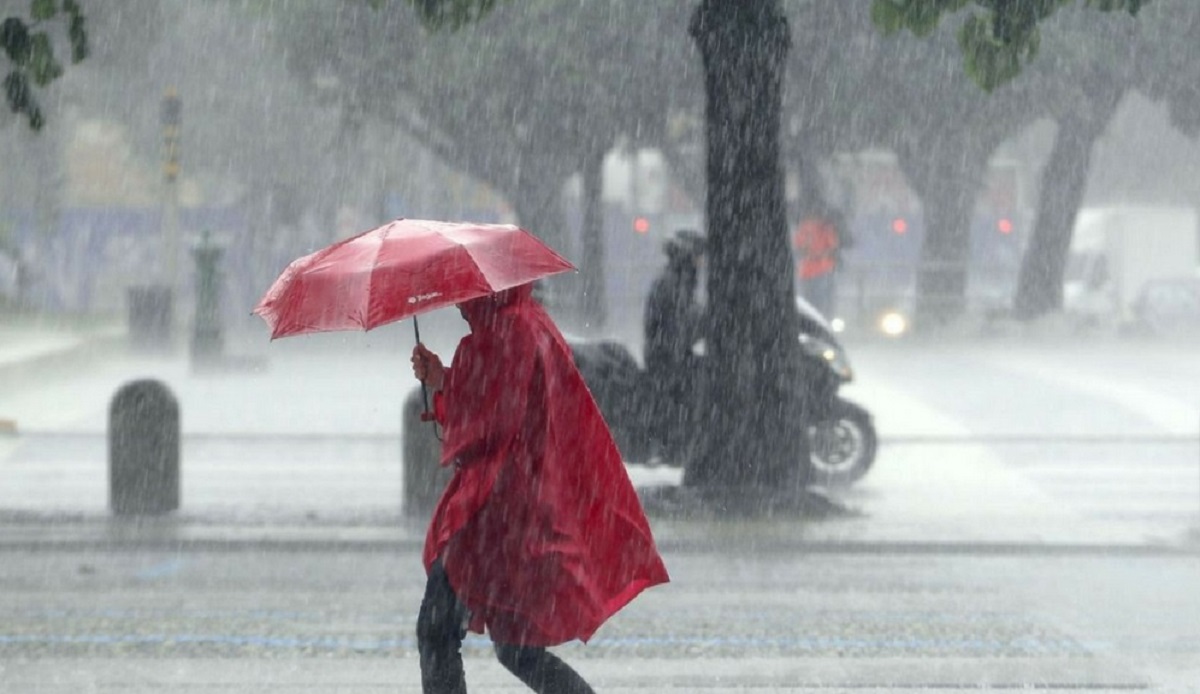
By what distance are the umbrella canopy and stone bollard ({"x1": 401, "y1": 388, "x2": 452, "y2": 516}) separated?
6325mm

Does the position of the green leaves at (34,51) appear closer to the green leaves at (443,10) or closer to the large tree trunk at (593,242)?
the green leaves at (443,10)

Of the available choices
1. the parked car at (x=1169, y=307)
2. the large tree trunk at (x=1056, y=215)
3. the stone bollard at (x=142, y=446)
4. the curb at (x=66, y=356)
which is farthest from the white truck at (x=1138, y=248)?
the stone bollard at (x=142, y=446)

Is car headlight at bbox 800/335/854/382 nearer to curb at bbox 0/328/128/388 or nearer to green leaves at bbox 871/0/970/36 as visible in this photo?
green leaves at bbox 871/0/970/36

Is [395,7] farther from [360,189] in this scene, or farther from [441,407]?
[441,407]

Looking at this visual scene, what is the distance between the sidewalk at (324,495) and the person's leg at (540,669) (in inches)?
220

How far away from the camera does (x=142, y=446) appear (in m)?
11.8

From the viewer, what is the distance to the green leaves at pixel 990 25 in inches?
439

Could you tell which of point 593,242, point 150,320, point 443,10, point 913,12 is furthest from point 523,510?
point 593,242

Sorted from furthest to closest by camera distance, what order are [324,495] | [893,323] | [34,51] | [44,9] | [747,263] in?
[893,323]
[324,495]
[747,263]
[44,9]
[34,51]

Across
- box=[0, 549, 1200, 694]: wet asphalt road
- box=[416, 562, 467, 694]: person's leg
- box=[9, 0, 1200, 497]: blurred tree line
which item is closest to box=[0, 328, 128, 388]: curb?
box=[9, 0, 1200, 497]: blurred tree line

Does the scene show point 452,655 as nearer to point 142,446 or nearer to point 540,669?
point 540,669

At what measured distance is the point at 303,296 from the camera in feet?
17.2

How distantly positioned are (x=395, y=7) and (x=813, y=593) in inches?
988

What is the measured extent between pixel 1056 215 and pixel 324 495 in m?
24.8
